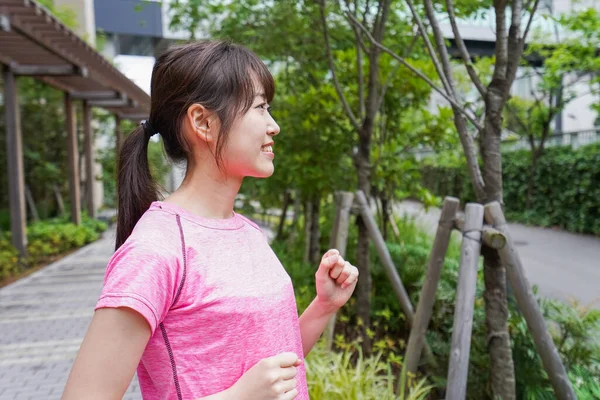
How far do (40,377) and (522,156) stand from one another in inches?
592

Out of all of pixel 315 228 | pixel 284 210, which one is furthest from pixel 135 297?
pixel 284 210

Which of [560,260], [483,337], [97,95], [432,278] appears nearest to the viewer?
[432,278]

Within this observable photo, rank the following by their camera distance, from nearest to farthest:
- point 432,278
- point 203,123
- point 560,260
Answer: point 203,123
point 432,278
point 560,260

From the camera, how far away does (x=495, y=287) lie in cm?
279

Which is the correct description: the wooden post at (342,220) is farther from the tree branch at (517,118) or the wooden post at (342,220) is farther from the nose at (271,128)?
the tree branch at (517,118)

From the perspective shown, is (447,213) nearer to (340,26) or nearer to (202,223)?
(202,223)

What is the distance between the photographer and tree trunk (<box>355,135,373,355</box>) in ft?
14.3

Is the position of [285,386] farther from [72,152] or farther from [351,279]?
[72,152]

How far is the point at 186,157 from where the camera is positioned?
3.88 feet

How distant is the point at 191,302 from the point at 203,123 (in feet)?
1.21

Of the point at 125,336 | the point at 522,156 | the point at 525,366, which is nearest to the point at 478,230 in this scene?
the point at 525,366

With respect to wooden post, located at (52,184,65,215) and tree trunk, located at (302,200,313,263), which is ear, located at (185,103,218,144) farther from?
wooden post, located at (52,184,65,215)

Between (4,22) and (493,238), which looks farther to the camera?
(4,22)

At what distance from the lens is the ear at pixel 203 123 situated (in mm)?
1093
